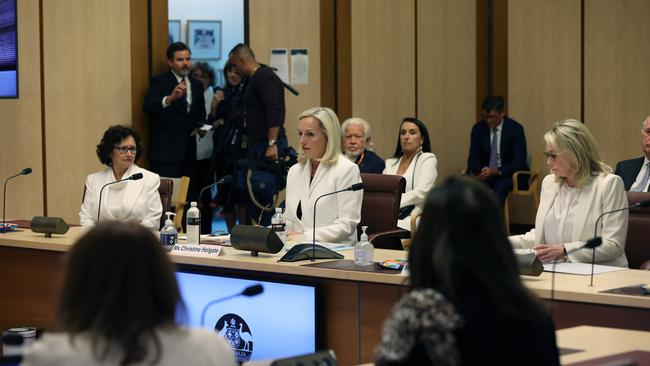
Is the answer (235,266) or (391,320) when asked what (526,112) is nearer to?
(235,266)

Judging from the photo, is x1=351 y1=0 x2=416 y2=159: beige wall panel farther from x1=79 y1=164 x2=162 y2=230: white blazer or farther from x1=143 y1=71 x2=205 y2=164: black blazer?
x1=79 y1=164 x2=162 y2=230: white blazer

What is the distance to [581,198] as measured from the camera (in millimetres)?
5125

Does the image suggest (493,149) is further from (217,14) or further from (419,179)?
(217,14)

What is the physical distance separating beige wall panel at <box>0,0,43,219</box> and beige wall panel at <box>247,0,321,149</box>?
2.17m

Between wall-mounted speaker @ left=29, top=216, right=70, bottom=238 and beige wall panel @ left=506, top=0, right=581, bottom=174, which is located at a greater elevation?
beige wall panel @ left=506, top=0, right=581, bottom=174

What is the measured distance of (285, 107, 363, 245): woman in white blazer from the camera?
599cm

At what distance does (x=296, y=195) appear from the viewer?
6254 mm

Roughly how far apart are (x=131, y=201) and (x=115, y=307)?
15.1 ft

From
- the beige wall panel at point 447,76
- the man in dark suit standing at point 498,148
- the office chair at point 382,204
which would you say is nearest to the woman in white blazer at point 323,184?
the office chair at point 382,204

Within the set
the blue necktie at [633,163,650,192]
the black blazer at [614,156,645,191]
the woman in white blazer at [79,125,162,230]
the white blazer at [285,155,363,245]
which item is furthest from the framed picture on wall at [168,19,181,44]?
the blue necktie at [633,163,650,192]

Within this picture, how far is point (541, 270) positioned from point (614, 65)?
6567 mm

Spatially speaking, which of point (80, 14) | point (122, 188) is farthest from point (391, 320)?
point (80, 14)

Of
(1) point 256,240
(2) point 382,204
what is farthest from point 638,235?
(1) point 256,240

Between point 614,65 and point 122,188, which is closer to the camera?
point 122,188
